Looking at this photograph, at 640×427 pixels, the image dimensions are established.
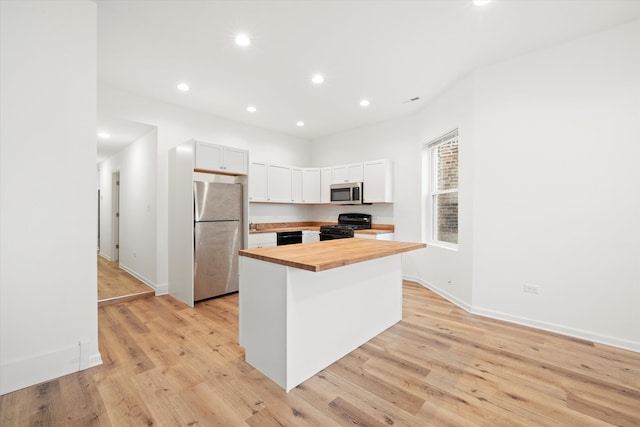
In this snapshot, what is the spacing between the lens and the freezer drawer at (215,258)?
3.69 meters

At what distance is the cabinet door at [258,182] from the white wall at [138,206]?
1.47 meters

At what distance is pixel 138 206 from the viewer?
484 cm

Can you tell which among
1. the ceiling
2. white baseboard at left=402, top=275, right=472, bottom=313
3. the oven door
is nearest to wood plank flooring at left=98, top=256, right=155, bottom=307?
the ceiling

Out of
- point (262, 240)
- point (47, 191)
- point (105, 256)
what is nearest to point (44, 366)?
point (47, 191)

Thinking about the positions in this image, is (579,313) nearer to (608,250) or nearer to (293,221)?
(608,250)

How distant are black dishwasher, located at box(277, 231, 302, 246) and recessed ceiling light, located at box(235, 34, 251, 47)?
297cm

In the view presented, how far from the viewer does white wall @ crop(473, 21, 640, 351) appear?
2.45m

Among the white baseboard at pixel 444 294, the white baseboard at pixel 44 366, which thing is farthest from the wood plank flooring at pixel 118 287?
the white baseboard at pixel 444 294

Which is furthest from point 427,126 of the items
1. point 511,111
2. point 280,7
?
point 280,7

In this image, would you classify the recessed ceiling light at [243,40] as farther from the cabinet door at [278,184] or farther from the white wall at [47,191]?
the cabinet door at [278,184]

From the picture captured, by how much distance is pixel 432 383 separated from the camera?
194cm

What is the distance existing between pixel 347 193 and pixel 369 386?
3.67m

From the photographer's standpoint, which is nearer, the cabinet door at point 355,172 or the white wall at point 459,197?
the white wall at point 459,197

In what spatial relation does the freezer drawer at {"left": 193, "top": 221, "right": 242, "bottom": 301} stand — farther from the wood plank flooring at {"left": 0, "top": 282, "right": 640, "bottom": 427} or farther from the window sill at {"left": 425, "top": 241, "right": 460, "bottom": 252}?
the window sill at {"left": 425, "top": 241, "right": 460, "bottom": 252}
